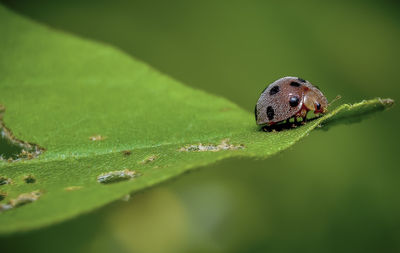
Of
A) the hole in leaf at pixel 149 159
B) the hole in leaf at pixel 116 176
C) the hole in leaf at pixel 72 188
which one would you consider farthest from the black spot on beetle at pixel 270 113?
the hole in leaf at pixel 72 188

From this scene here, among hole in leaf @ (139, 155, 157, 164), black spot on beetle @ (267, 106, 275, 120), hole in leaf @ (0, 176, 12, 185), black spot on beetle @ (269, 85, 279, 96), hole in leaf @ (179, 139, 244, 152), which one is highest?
black spot on beetle @ (269, 85, 279, 96)

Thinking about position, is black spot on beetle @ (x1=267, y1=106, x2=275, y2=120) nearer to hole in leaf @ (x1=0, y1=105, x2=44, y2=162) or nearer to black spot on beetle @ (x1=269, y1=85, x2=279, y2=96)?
black spot on beetle @ (x1=269, y1=85, x2=279, y2=96)

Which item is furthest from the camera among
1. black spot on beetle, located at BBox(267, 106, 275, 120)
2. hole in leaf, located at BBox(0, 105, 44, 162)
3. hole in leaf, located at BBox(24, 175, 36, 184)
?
black spot on beetle, located at BBox(267, 106, 275, 120)

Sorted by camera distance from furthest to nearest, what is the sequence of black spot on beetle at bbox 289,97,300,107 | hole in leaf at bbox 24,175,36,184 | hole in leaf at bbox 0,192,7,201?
black spot on beetle at bbox 289,97,300,107
hole in leaf at bbox 24,175,36,184
hole in leaf at bbox 0,192,7,201

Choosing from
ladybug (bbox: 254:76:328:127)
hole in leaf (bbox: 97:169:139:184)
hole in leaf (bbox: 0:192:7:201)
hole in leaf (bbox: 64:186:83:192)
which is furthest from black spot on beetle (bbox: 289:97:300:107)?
hole in leaf (bbox: 0:192:7:201)

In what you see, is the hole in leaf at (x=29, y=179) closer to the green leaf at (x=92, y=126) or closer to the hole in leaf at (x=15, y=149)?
the green leaf at (x=92, y=126)

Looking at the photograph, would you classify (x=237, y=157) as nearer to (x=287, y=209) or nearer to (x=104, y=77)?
(x=104, y=77)

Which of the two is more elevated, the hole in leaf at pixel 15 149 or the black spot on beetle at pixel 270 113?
the black spot on beetle at pixel 270 113
